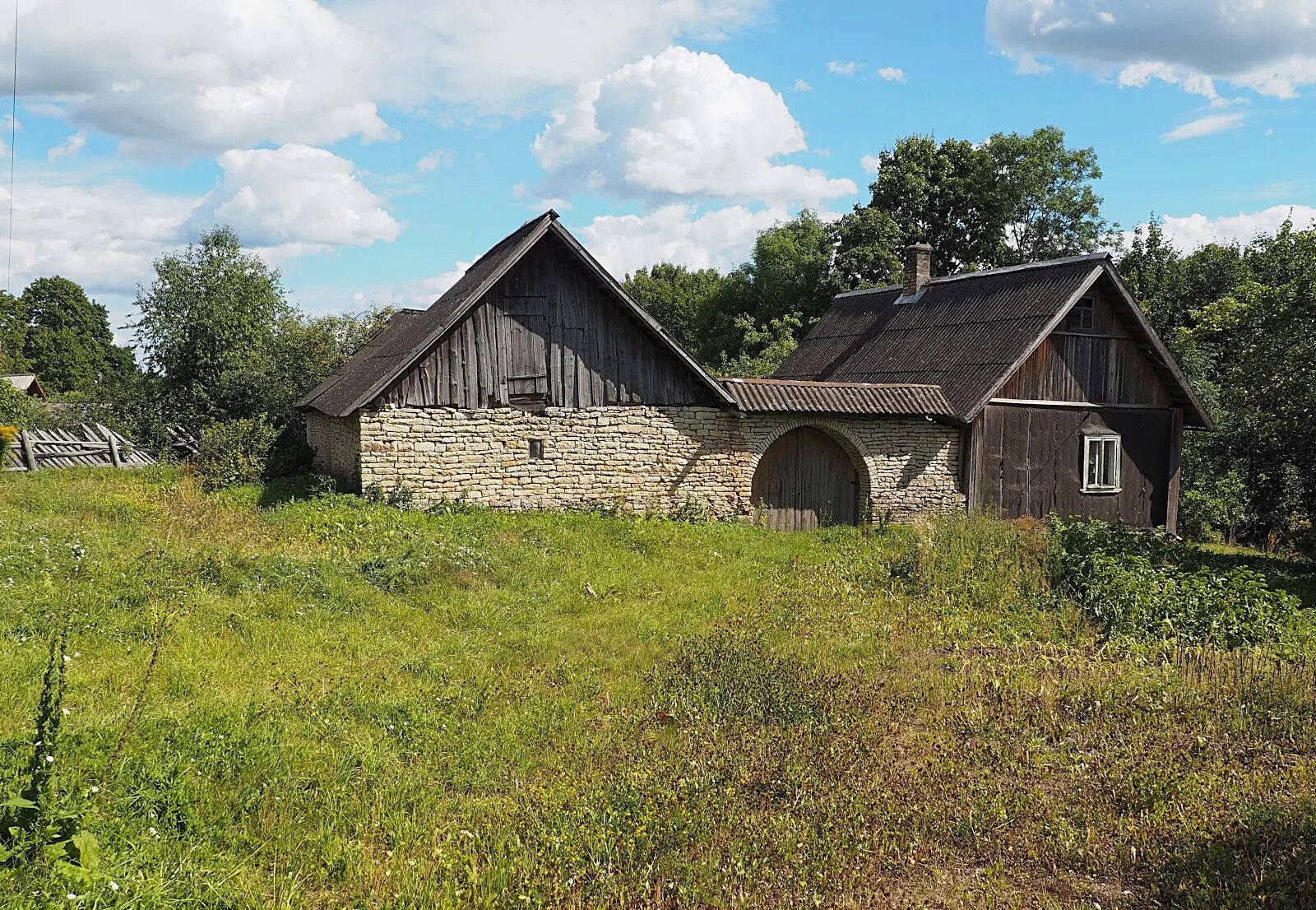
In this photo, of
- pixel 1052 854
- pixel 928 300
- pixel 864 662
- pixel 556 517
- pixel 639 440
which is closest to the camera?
pixel 1052 854

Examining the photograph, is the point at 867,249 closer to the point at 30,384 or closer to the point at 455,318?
the point at 455,318

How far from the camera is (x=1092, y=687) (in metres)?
7.96

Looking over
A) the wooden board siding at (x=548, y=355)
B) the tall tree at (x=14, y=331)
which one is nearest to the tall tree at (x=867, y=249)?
the wooden board siding at (x=548, y=355)

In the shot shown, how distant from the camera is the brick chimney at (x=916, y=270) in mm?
23234

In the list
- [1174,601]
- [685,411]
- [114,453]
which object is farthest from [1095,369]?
[114,453]

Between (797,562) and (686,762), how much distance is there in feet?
25.2

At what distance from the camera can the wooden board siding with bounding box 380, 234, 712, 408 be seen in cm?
1548

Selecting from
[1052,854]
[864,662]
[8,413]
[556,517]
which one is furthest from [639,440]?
[8,413]

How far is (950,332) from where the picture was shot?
2056 centimetres

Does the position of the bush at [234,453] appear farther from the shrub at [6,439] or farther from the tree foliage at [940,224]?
the tree foliage at [940,224]

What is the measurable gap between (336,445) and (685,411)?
6.68m

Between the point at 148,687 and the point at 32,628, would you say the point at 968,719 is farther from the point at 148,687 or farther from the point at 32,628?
the point at 32,628

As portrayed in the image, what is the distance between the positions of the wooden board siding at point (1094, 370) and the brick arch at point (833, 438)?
125 inches

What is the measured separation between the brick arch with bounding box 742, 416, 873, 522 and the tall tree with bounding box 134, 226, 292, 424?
12965 millimetres
